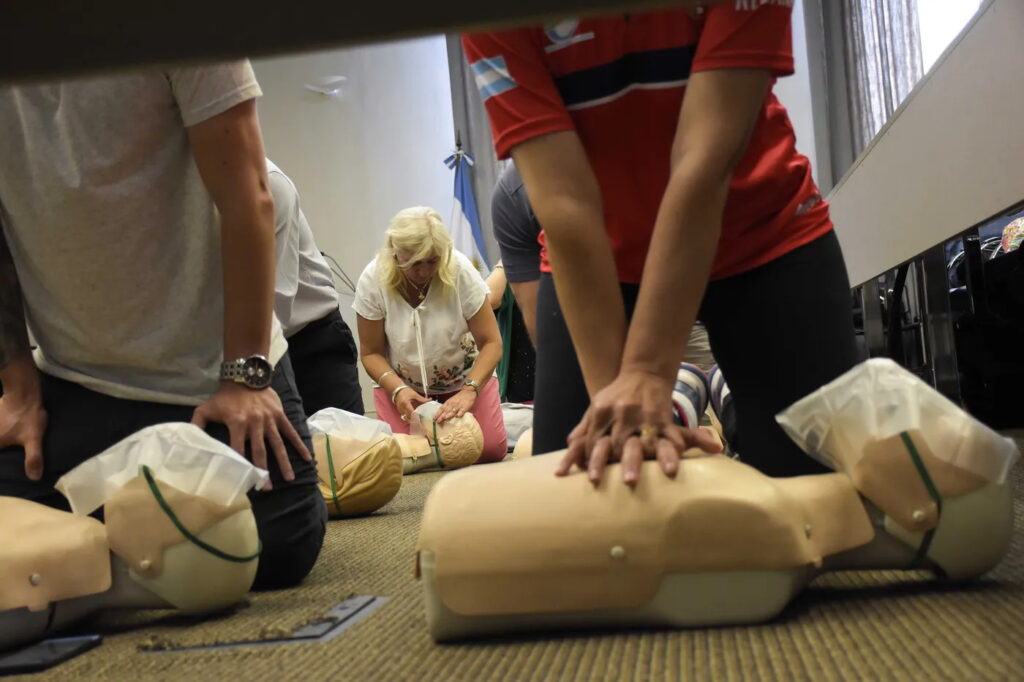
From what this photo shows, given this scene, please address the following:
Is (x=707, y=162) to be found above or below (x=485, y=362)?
above

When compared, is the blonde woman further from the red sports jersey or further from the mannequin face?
the red sports jersey

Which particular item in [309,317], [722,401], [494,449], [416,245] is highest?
[416,245]

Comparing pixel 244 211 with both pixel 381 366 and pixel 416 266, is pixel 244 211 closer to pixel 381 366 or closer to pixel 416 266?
pixel 416 266

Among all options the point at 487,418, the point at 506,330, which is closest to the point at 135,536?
the point at 487,418

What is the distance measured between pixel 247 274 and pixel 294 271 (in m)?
0.81

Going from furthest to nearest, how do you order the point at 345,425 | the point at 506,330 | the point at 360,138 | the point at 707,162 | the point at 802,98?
the point at 360,138
the point at 802,98
the point at 506,330
the point at 345,425
the point at 707,162

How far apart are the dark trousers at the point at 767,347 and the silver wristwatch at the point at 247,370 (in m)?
0.33

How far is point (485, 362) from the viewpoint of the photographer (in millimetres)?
2994

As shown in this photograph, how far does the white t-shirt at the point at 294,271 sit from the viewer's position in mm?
Answer: 1944

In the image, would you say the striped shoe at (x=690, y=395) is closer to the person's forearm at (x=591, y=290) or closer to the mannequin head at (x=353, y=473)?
the mannequin head at (x=353, y=473)

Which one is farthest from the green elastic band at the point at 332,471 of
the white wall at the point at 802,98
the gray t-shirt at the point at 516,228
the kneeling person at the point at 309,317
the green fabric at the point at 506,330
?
the white wall at the point at 802,98

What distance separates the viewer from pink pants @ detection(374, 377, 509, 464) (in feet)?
9.86

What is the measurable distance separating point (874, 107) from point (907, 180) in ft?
7.33

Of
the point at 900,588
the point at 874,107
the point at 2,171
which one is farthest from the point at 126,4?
the point at 874,107
